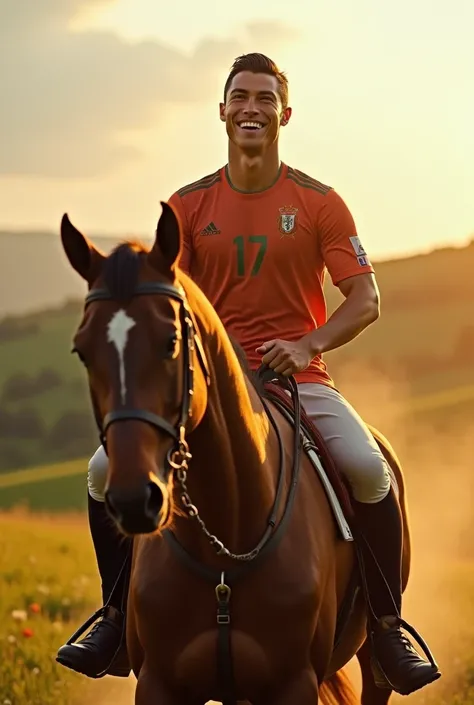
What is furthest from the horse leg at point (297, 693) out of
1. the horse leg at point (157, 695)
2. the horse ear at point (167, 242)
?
the horse ear at point (167, 242)

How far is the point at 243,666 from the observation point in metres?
5.07

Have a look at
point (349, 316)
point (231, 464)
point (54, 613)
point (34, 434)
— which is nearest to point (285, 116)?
point (349, 316)

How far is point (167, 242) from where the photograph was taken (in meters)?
4.30

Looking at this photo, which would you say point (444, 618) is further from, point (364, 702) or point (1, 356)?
point (1, 356)

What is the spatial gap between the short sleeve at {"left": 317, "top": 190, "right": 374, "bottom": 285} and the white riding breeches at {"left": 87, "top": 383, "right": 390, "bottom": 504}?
66 centimetres

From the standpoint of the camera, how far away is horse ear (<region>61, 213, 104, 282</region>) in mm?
4285

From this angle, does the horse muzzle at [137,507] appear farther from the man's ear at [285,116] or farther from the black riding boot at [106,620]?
the man's ear at [285,116]

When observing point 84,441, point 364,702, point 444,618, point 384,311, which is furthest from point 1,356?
point 364,702

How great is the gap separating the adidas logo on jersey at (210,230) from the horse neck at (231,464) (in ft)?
4.13

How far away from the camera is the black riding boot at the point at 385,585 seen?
19.7ft

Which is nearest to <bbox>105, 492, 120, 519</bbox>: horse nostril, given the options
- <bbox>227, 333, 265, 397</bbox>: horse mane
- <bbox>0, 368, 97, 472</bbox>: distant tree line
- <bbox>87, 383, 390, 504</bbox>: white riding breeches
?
<bbox>227, 333, 265, 397</bbox>: horse mane

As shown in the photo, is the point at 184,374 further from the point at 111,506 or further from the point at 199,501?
the point at 199,501

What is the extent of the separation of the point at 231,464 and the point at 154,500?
3.14 feet

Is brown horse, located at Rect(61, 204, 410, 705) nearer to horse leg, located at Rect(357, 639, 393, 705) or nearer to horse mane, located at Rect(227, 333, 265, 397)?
horse mane, located at Rect(227, 333, 265, 397)
